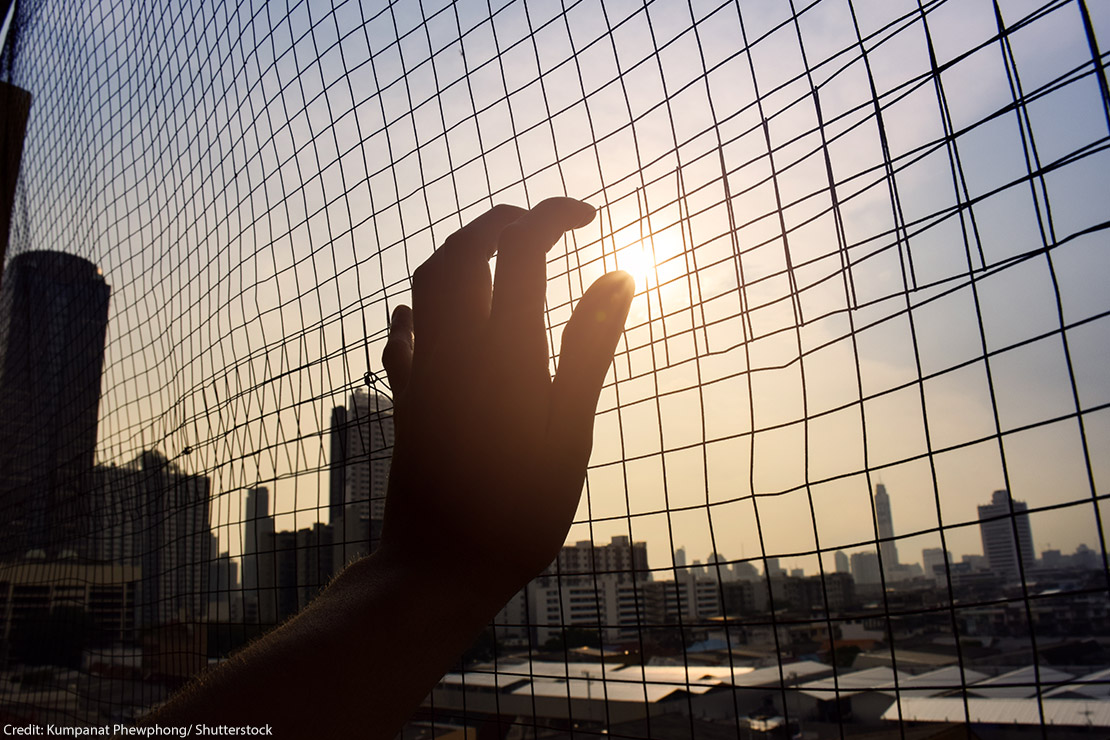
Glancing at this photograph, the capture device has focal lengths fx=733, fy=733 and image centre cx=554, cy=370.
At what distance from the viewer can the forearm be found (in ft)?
1.71

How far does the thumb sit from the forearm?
0.14 meters

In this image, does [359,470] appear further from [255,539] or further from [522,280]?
[522,280]

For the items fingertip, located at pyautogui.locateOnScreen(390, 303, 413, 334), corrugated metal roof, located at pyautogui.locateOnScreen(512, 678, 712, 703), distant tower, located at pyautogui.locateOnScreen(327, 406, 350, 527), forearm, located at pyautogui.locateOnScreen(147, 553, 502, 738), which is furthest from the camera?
distant tower, located at pyautogui.locateOnScreen(327, 406, 350, 527)

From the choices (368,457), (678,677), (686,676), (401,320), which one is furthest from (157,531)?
Answer: (401,320)

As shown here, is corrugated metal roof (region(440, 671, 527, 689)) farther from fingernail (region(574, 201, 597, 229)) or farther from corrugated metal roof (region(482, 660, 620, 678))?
fingernail (region(574, 201, 597, 229))

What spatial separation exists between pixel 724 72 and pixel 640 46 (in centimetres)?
22

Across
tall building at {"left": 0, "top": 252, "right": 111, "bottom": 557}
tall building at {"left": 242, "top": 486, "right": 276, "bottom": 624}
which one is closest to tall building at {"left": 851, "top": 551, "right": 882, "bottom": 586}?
tall building at {"left": 242, "top": 486, "right": 276, "bottom": 624}

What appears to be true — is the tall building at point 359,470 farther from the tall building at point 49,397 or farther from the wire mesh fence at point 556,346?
the tall building at point 49,397

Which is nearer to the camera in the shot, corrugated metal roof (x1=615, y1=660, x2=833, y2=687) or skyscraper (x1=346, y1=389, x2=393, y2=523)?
corrugated metal roof (x1=615, y1=660, x2=833, y2=687)

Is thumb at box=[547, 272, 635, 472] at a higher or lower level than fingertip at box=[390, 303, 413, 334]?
lower

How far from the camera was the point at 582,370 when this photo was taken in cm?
63

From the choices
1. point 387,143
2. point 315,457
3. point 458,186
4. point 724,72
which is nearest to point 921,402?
point 724,72

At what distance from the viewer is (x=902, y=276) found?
1.05 metres

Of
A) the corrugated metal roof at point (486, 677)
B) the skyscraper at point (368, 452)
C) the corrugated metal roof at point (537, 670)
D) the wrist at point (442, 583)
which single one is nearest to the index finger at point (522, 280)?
the wrist at point (442, 583)
